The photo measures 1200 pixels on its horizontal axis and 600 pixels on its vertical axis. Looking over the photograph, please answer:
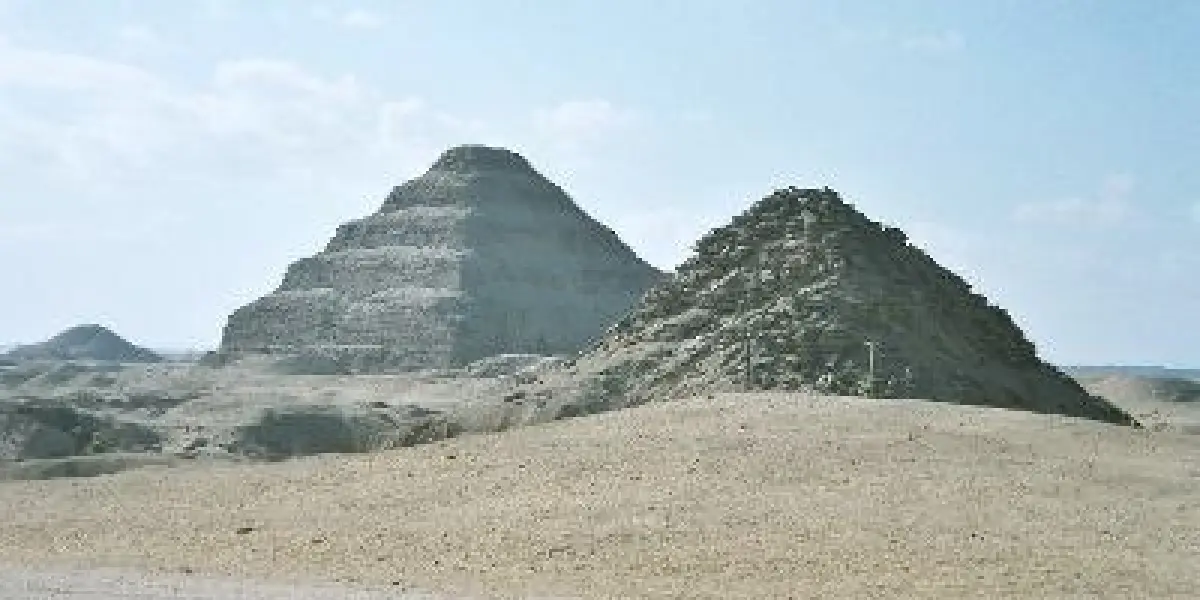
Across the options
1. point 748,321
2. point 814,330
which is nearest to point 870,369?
point 814,330

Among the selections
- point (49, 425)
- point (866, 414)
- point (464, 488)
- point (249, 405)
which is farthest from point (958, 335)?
point (249, 405)

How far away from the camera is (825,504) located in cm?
1695

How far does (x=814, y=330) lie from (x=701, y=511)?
45.3ft

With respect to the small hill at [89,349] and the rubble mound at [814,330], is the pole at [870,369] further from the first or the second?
the small hill at [89,349]

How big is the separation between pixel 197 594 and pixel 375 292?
97849 millimetres

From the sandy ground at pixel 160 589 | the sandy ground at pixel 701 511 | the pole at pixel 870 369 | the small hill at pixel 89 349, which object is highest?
the small hill at pixel 89 349

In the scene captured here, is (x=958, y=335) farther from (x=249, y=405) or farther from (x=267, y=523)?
(x=249, y=405)

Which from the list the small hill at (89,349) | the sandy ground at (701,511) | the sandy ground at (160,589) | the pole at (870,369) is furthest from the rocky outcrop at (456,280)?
the sandy ground at (160,589)

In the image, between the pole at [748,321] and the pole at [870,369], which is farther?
the pole at [748,321]

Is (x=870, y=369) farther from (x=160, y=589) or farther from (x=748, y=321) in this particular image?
(x=160, y=589)

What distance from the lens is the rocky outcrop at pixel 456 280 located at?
335ft

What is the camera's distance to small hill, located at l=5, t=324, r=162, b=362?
554ft

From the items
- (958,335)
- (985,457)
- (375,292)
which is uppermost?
(375,292)

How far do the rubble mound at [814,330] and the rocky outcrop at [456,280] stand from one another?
202ft
